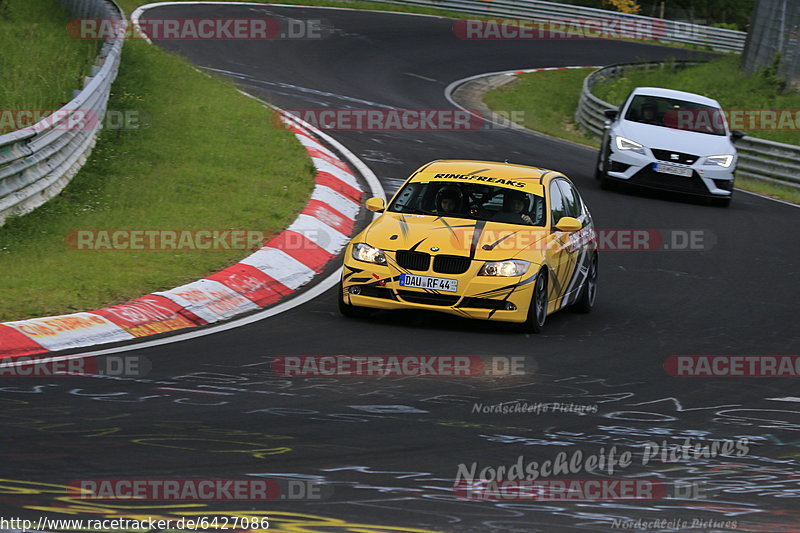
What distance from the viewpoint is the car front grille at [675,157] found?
19.6 meters

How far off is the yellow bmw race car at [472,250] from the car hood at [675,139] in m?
8.12

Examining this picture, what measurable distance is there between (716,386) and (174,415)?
4053 millimetres

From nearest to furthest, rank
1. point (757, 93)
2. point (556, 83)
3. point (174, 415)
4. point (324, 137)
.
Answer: point (174, 415), point (324, 137), point (757, 93), point (556, 83)

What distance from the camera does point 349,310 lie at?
10.8 m

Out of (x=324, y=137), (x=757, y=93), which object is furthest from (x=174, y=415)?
(x=757, y=93)

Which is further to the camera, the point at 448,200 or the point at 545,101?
the point at 545,101

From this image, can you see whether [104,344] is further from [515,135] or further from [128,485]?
[515,135]

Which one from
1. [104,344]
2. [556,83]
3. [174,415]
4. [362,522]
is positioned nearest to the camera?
[362,522]

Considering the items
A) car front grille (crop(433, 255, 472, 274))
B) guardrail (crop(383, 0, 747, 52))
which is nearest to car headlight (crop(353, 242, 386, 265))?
car front grille (crop(433, 255, 472, 274))

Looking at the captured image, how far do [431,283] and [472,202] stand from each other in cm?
136

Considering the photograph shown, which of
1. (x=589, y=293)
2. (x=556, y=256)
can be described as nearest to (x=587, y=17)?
(x=589, y=293)

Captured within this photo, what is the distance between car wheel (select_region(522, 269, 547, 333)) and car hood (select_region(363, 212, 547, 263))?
0.20m

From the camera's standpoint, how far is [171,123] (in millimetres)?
18625

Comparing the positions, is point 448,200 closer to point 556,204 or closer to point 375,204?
point 375,204
